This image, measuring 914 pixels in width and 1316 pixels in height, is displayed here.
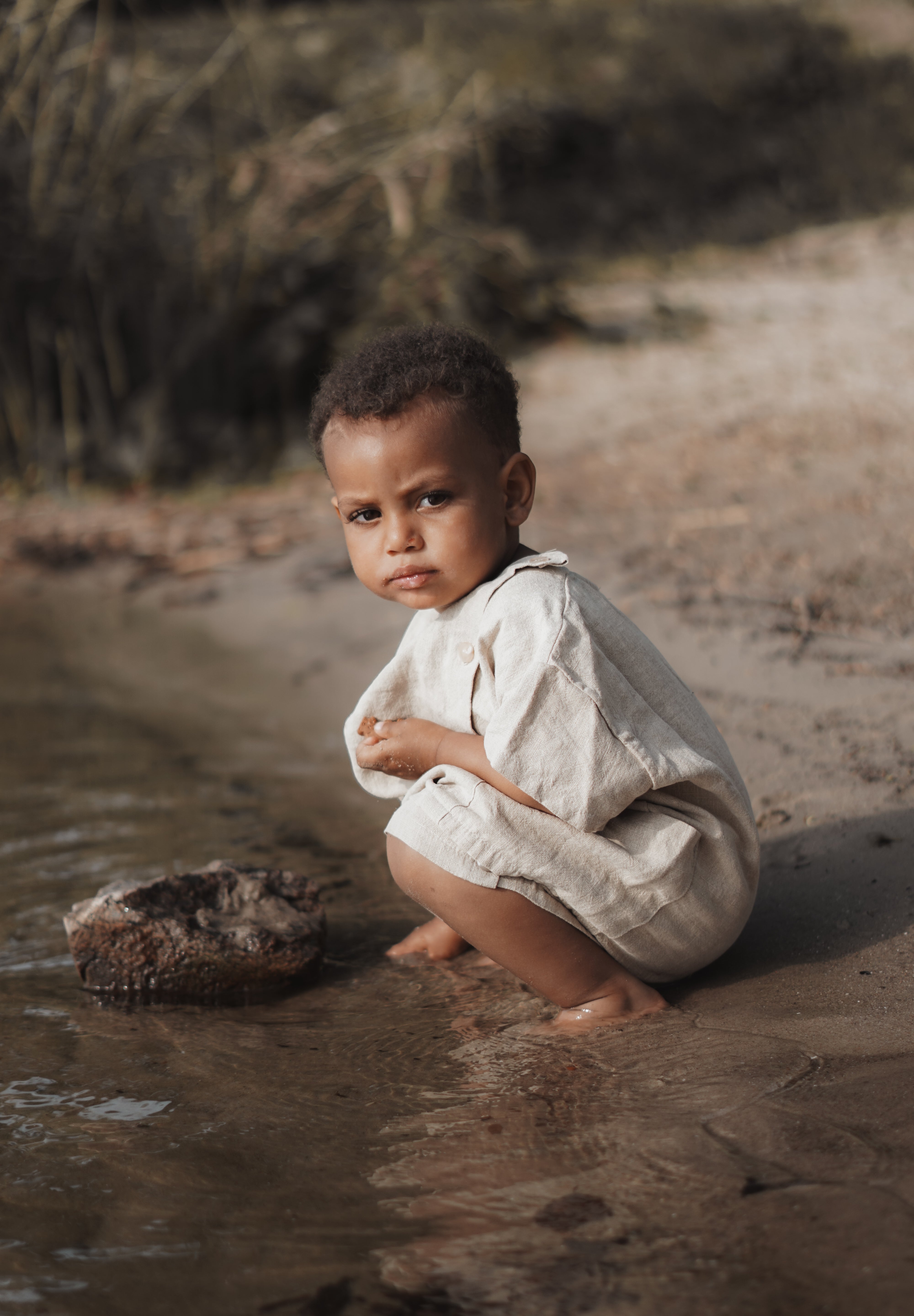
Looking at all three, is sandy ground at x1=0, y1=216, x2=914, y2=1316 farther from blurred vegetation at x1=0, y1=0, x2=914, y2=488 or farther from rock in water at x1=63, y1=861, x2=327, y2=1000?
blurred vegetation at x1=0, y1=0, x2=914, y2=488

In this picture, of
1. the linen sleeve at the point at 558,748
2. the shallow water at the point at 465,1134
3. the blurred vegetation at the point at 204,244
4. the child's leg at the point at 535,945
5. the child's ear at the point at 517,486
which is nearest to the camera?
the shallow water at the point at 465,1134

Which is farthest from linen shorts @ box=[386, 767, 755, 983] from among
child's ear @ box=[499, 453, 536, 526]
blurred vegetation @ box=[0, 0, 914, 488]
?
blurred vegetation @ box=[0, 0, 914, 488]

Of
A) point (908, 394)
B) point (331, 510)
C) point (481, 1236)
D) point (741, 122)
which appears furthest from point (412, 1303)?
point (741, 122)

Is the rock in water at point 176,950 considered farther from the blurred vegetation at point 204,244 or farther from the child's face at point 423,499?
the blurred vegetation at point 204,244

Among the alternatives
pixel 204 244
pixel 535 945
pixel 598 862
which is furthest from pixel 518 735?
pixel 204 244

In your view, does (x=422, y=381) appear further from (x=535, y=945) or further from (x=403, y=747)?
(x=535, y=945)

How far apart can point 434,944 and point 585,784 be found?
2.31ft

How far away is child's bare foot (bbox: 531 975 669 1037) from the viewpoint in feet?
6.53

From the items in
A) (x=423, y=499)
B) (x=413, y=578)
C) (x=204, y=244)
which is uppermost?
(x=204, y=244)

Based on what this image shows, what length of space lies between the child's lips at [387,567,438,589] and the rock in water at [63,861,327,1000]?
736 mm

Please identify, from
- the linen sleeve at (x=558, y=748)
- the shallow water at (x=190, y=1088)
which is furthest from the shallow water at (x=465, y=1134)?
the linen sleeve at (x=558, y=748)

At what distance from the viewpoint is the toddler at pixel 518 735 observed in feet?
6.07

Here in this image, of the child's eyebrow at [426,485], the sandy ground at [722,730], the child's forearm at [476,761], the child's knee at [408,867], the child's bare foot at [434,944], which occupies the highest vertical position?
the child's eyebrow at [426,485]

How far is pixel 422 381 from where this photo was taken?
193cm
